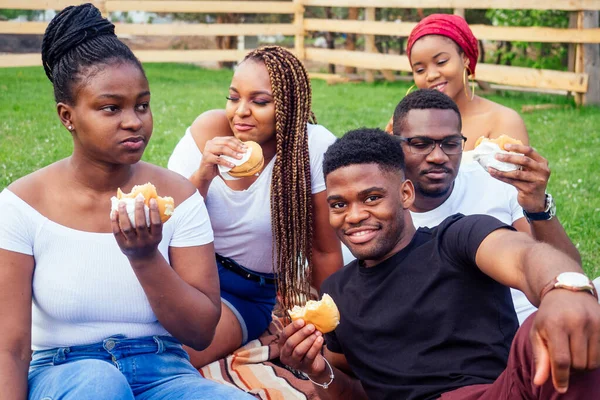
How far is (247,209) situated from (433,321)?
146 centimetres

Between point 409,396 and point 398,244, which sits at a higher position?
point 398,244

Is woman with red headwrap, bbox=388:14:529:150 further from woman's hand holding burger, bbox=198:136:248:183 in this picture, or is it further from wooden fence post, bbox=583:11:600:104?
wooden fence post, bbox=583:11:600:104

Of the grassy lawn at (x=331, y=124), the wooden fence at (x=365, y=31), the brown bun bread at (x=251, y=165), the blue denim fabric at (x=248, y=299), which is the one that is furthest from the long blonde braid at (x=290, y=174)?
the wooden fence at (x=365, y=31)

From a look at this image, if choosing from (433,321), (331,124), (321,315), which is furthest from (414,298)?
(331,124)

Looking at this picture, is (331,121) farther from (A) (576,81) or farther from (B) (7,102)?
(B) (7,102)

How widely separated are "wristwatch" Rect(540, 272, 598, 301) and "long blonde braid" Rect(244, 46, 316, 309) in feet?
6.70

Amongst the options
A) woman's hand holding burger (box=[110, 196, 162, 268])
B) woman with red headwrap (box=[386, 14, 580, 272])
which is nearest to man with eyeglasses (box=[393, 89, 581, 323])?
woman with red headwrap (box=[386, 14, 580, 272])

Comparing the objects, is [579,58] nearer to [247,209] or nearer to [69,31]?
[247,209]

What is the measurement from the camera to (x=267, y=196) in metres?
4.14

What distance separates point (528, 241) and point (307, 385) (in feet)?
5.79

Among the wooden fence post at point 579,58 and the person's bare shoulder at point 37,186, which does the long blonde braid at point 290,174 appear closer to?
the person's bare shoulder at point 37,186

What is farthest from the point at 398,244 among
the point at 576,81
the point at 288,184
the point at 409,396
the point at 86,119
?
the point at 576,81

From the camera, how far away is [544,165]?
10.0 ft

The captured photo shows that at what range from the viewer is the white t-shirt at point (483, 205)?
3.92 m
